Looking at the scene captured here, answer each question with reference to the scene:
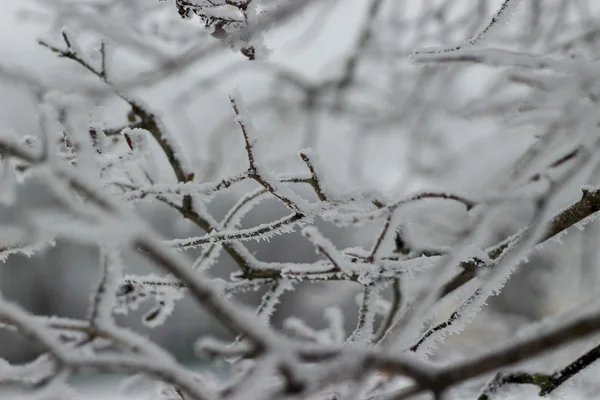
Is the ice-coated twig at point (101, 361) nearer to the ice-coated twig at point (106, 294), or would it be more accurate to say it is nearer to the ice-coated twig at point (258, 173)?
the ice-coated twig at point (106, 294)

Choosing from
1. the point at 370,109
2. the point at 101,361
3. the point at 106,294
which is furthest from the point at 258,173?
the point at 370,109

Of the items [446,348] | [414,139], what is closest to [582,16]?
[414,139]

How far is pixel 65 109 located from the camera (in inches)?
23.2

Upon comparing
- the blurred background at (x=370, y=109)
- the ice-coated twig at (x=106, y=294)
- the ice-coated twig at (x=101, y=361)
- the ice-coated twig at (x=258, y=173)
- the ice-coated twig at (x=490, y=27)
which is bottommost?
the ice-coated twig at (x=101, y=361)

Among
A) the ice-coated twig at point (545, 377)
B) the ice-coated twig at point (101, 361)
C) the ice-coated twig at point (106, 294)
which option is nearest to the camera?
the ice-coated twig at point (101, 361)

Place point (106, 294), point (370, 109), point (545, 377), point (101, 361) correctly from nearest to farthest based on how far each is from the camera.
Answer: point (101, 361) < point (106, 294) < point (545, 377) < point (370, 109)

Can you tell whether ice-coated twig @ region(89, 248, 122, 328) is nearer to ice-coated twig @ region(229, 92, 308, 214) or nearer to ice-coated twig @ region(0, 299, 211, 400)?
ice-coated twig @ region(0, 299, 211, 400)

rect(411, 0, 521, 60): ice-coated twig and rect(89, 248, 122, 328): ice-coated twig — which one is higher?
rect(411, 0, 521, 60): ice-coated twig

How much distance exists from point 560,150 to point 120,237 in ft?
2.11

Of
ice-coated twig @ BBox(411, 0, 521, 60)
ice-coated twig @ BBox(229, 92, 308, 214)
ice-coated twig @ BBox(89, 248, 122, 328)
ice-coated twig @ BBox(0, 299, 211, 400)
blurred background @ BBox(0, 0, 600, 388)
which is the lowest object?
ice-coated twig @ BBox(0, 299, 211, 400)

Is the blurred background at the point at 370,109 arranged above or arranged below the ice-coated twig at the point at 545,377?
above

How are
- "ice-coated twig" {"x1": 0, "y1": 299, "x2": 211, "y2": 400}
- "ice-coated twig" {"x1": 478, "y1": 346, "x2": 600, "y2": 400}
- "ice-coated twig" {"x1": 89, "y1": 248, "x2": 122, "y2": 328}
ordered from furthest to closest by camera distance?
"ice-coated twig" {"x1": 478, "y1": 346, "x2": 600, "y2": 400}, "ice-coated twig" {"x1": 89, "y1": 248, "x2": 122, "y2": 328}, "ice-coated twig" {"x1": 0, "y1": 299, "x2": 211, "y2": 400}

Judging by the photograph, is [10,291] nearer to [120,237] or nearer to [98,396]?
[98,396]

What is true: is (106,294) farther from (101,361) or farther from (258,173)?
(258,173)
